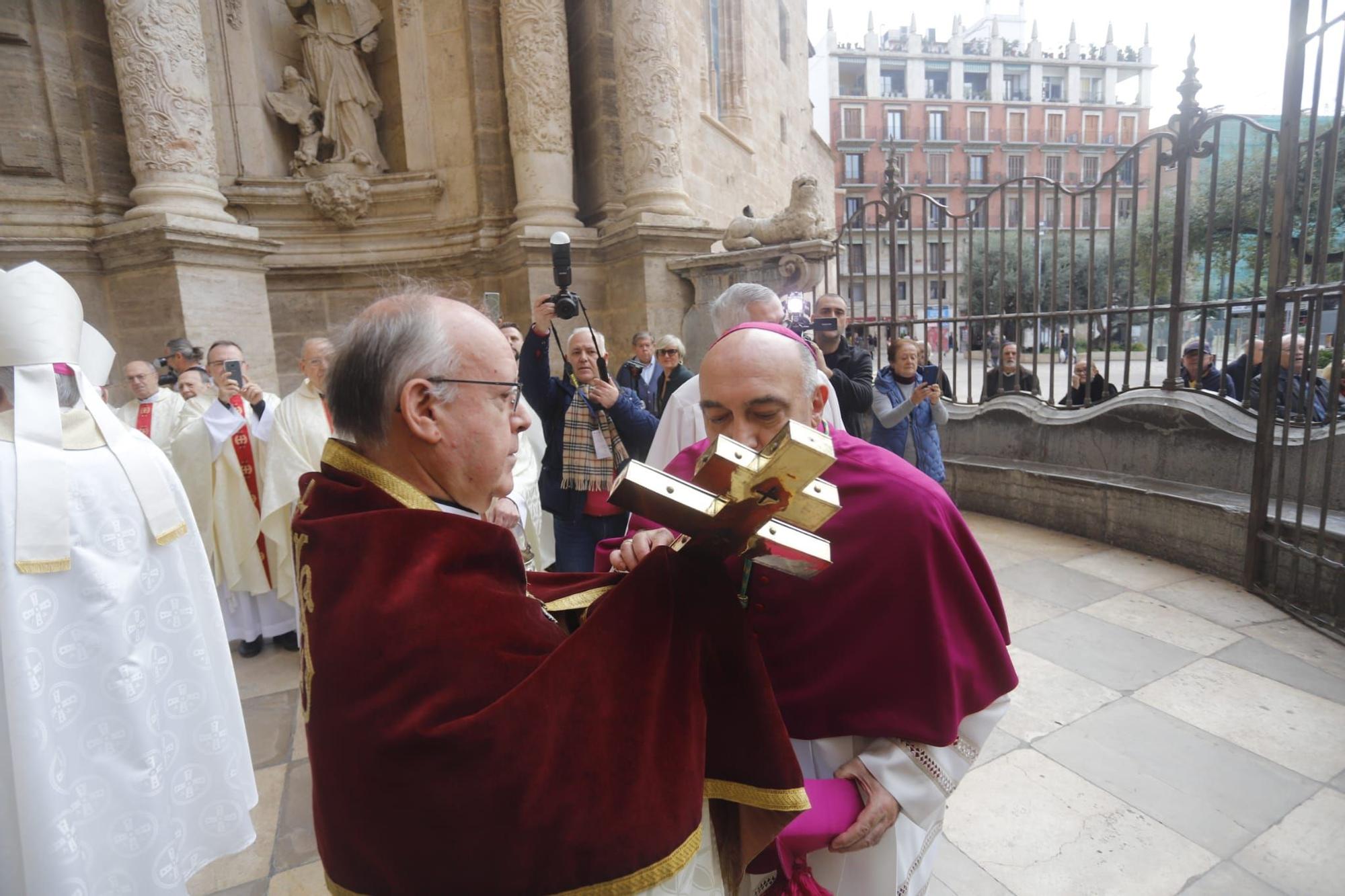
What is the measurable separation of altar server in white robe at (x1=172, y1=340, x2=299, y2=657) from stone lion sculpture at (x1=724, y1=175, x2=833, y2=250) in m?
4.40

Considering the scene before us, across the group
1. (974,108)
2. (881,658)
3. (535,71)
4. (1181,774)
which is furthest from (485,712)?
(974,108)

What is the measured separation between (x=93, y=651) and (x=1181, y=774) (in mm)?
3712

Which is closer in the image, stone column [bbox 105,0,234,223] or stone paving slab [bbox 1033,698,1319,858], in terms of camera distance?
stone paving slab [bbox 1033,698,1319,858]

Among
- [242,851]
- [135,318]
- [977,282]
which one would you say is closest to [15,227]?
[135,318]

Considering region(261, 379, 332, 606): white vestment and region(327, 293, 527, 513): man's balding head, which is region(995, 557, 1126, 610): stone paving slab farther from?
region(261, 379, 332, 606): white vestment

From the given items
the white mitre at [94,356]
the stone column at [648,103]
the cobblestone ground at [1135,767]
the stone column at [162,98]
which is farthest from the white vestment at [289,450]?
the stone column at [648,103]

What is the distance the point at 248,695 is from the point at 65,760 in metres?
2.02

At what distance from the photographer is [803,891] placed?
4.39ft

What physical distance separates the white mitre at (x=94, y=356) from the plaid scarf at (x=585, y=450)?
192 cm

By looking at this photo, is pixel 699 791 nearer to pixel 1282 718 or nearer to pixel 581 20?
pixel 1282 718

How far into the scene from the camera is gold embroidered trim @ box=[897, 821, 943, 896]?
4.99 feet

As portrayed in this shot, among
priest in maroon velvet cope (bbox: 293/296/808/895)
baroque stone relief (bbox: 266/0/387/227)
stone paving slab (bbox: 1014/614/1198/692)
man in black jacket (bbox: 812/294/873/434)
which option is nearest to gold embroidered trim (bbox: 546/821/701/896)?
priest in maroon velvet cope (bbox: 293/296/808/895)

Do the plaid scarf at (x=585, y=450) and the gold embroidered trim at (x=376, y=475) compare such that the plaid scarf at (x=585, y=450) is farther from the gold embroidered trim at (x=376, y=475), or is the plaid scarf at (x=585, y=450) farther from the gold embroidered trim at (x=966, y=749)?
the gold embroidered trim at (x=376, y=475)

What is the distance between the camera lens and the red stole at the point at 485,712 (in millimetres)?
847
